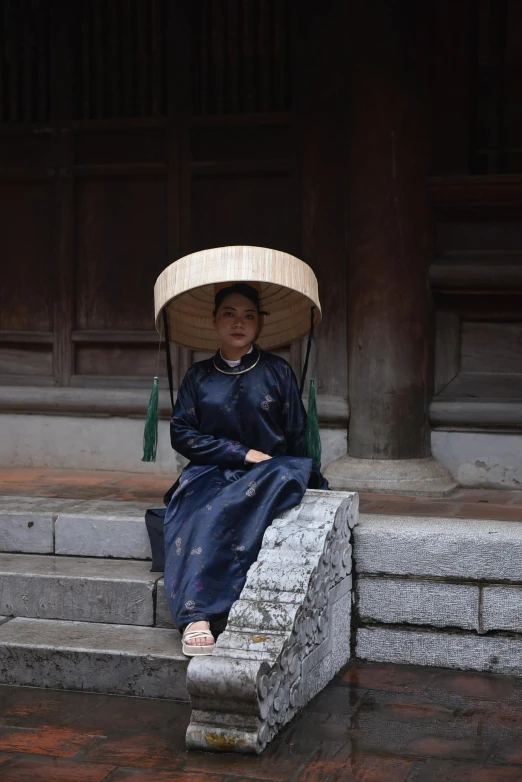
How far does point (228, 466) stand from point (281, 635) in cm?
92

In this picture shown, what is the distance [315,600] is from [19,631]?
1301 millimetres

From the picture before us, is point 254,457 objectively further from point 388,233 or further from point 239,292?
point 388,233

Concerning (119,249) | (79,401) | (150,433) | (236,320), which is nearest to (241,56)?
(119,249)

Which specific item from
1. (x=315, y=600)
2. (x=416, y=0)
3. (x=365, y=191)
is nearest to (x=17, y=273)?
(x=365, y=191)

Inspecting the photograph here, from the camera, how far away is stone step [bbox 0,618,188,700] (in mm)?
4328

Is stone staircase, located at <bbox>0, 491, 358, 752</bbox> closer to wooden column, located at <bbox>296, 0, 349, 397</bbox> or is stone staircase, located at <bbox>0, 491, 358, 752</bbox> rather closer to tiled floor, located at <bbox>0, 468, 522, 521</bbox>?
tiled floor, located at <bbox>0, 468, 522, 521</bbox>

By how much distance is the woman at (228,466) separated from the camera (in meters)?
4.45

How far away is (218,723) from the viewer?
3.86m

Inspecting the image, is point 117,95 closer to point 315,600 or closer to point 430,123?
point 430,123

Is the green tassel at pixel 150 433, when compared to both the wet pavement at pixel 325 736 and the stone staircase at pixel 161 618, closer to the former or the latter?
the stone staircase at pixel 161 618

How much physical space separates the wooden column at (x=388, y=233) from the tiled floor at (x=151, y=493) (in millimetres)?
446

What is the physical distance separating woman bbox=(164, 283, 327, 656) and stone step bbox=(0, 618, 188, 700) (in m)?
0.16

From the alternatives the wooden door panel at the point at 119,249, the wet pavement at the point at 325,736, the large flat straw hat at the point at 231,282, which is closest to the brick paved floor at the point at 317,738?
the wet pavement at the point at 325,736

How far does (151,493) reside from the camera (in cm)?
610
